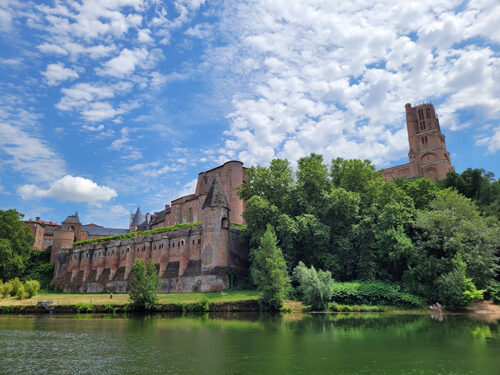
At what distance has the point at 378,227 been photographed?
35.3m

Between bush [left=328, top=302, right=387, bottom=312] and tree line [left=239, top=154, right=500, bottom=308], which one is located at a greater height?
tree line [left=239, top=154, right=500, bottom=308]

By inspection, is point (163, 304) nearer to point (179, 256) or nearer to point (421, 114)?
point (179, 256)

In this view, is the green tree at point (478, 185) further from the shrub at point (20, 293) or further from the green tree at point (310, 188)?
the shrub at point (20, 293)

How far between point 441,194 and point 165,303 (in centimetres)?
2812

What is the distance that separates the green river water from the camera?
447 inches

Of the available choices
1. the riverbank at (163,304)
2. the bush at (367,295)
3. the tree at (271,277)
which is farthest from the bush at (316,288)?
the riverbank at (163,304)

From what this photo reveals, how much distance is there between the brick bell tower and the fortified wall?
49.8m

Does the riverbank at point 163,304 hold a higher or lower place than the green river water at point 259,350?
higher

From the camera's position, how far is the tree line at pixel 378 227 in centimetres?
3050

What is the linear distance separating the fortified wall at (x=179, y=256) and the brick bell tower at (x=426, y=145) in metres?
49.8

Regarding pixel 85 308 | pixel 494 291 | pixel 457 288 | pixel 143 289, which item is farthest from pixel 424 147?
pixel 85 308

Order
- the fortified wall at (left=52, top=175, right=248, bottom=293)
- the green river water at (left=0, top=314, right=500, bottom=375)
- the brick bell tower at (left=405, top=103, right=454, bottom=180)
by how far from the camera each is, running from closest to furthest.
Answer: the green river water at (left=0, top=314, right=500, bottom=375), the fortified wall at (left=52, top=175, right=248, bottom=293), the brick bell tower at (left=405, top=103, right=454, bottom=180)

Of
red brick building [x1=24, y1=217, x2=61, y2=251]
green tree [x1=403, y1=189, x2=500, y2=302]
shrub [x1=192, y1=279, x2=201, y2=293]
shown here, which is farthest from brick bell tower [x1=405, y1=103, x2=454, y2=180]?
red brick building [x1=24, y1=217, x2=61, y2=251]

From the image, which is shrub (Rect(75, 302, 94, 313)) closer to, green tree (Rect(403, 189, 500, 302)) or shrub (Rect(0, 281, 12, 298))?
shrub (Rect(0, 281, 12, 298))
